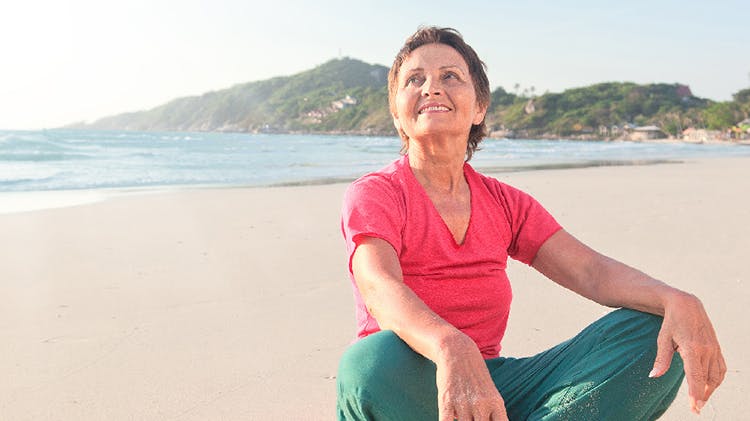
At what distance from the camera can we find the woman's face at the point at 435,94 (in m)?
1.87

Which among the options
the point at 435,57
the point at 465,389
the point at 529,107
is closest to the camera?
the point at 465,389

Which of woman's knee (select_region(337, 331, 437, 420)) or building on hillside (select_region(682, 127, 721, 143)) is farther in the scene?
building on hillside (select_region(682, 127, 721, 143))

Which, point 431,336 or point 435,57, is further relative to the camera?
point 435,57

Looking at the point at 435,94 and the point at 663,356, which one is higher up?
the point at 435,94

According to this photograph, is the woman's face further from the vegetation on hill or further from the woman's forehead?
the vegetation on hill

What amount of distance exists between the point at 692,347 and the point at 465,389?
23.4 inches

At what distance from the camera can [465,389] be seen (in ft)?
4.19

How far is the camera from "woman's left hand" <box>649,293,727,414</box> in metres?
1.52

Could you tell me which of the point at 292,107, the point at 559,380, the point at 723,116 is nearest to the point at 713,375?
the point at 559,380

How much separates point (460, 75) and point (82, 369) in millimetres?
2033

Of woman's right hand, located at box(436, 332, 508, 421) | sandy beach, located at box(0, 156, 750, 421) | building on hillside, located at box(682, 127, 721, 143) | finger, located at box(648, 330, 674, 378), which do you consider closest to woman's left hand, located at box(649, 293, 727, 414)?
finger, located at box(648, 330, 674, 378)

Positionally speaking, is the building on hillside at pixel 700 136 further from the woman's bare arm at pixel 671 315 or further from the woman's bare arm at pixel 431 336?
the woman's bare arm at pixel 431 336

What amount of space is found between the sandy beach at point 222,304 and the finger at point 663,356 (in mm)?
1095

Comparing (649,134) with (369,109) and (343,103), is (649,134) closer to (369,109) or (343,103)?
(369,109)
